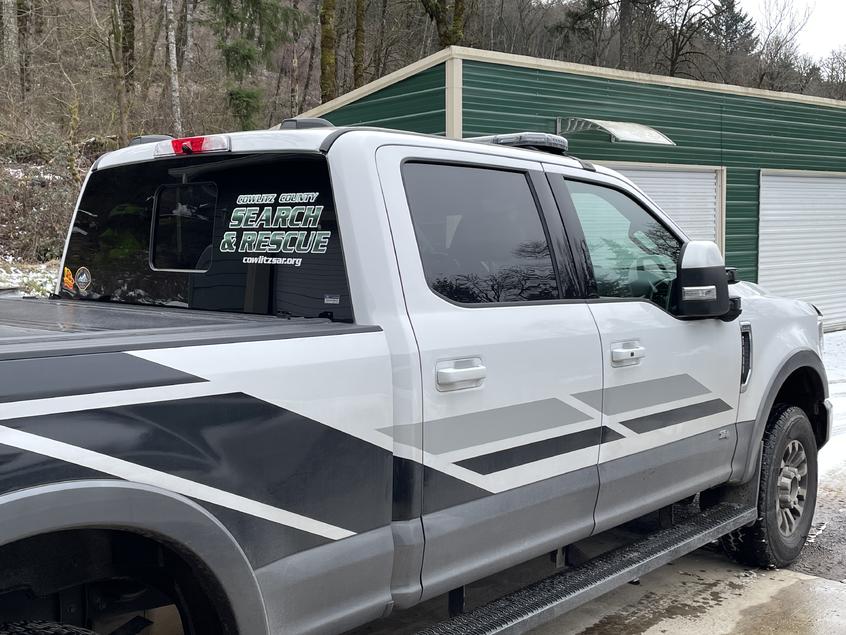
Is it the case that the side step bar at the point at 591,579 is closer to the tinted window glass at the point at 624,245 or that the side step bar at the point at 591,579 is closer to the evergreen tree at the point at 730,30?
the tinted window glass at the point at 624,245

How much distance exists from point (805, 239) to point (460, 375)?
47.3ft

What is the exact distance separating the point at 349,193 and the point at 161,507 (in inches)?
47.7

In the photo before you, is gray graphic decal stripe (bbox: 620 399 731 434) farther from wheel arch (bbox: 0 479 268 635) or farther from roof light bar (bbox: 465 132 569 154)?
wheel arch (bbox: 0 479 268 635)

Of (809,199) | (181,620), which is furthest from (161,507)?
(809,199)

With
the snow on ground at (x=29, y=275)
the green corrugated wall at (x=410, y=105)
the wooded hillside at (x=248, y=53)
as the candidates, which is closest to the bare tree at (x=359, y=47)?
the wooded hillside at (x=248, y=53)

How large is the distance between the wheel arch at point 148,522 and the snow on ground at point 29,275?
9730 mm

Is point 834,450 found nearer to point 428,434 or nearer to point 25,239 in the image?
point 428,434

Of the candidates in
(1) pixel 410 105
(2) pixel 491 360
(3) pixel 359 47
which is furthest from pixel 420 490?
(3) pixel 359 47

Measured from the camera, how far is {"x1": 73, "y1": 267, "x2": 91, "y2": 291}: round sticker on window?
3772mm

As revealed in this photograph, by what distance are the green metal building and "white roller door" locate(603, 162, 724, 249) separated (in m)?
0.02

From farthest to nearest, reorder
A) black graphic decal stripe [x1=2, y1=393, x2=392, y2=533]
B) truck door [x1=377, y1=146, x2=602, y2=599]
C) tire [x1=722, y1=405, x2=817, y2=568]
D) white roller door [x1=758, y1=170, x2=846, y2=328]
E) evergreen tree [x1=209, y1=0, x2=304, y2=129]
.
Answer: evergreen tree [x1=209, y1=0, x2=304, y2=129], white roller door [x1=758, y1=170, x2=846, y2=328], tire [x1=722, y1=405, x2=817, y2=568], truck door [x1=377, y1=146, x2=602, y2=599], black graphic decal stripe [x1=2, y1=393, x2=392, y2=533]

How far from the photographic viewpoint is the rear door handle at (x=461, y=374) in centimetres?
278

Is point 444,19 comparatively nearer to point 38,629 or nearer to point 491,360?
point 491,360

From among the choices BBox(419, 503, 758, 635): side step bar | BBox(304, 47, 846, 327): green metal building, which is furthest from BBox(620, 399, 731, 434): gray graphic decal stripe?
BBox(304, 47, 846, 327): green metal building
